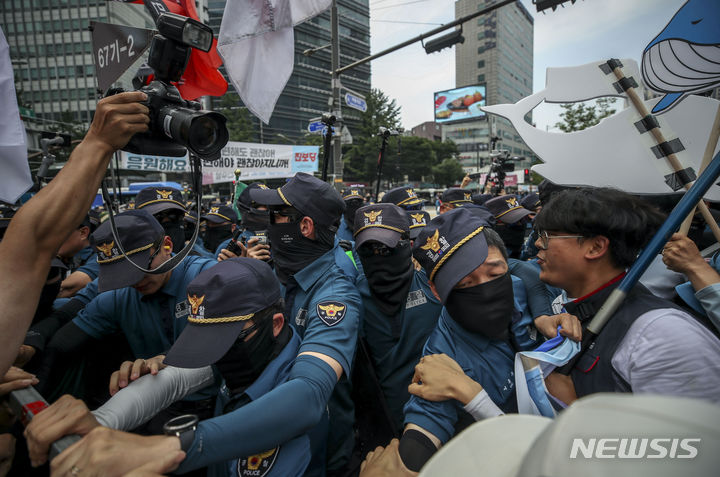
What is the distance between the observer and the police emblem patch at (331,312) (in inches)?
72.6

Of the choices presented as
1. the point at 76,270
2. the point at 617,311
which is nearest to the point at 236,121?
the point at 76,270

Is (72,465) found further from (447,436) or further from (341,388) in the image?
(341,388)

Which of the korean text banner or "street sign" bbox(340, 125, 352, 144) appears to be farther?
the korean text banner

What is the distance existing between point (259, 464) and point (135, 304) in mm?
1654

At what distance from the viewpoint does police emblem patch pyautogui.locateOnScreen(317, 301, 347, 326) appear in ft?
6.05

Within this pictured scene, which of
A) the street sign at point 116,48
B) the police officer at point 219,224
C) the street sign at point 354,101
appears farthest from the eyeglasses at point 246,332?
the street sign at point 354,101

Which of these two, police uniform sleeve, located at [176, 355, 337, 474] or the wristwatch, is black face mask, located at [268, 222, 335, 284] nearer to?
police uniform sleeve, located at [176, 355, 337, 474]

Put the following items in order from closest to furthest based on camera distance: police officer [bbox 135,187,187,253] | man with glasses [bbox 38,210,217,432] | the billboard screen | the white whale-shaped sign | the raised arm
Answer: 1. the raised arm
2. the white whale-shaped sign
3. man with glasses [bbox 38,210,217,432]
4. police officer [bbox 135,187,187,253]
5. the billboard screen

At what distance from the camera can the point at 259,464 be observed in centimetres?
136

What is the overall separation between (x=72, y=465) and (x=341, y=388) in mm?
1414

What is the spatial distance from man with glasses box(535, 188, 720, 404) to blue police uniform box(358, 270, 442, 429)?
37.3 inches

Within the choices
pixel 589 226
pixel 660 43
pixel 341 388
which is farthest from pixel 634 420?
pixel 660 43

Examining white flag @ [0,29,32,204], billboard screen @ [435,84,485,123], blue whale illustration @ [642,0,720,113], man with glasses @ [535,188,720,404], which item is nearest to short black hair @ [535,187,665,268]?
man with glasses @ [535,188,720,404]

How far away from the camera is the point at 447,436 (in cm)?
143
